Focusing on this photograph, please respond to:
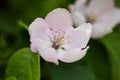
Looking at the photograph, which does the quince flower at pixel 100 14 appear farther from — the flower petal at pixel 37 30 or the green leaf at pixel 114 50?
the flower petal at pixel 37 30

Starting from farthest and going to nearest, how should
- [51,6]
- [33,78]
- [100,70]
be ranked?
[51,6] → [100,70] → [33,78]

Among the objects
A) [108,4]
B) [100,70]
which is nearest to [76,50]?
[100,70]

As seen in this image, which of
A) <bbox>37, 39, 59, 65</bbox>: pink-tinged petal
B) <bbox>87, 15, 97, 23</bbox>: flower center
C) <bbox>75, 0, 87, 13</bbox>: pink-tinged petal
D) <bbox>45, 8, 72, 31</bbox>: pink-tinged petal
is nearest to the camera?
<bbox>37, 39, 59, 65</bbox>: pink-tinged petal

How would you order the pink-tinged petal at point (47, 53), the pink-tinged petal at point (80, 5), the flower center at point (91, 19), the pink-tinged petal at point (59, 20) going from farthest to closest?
1. the flower center at point (91, 19)
2. the pink-tinged petal at point (80, 5)
3. the pink-tinged petal at point (59, 20)
4. the pink-tinged petal at point (47, 53)

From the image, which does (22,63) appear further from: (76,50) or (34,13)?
(34,13)

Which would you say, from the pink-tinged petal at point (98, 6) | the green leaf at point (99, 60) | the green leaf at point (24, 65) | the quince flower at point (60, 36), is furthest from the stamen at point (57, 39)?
the pink-tinged petal at point (98, 6)

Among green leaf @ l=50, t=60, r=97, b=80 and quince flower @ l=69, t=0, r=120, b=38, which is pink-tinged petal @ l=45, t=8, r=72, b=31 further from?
quince flower @ l=69, t=0, r=120, b=38

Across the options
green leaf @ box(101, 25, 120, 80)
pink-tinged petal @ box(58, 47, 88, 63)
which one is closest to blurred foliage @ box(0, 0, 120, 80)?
green leaf @ box(101, 25, 120, 80)
